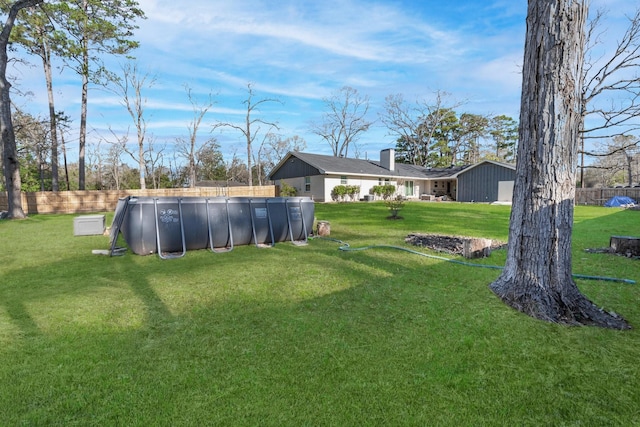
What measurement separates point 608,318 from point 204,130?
35.4 meters

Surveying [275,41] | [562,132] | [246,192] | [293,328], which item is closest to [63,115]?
[246,192]

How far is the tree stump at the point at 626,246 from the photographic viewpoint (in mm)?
6082

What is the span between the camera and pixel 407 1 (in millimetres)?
10875

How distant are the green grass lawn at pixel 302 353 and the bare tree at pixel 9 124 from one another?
40.8 ft

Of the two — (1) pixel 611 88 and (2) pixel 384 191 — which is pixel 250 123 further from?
(1) pixel 611 88

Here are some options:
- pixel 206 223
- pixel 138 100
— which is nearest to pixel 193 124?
pixel 138 100

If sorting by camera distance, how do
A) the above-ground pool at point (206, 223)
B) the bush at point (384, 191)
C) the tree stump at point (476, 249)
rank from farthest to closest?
the bush at point (384, 191) → the above-ground pool at point (206, 223) → the tree stump at point (476, 249)

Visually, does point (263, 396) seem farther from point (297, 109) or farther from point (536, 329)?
point (297, 109)

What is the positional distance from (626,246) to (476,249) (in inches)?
121

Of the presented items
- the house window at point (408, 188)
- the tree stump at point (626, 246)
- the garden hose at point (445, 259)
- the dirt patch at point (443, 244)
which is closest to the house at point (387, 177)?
the house window at point (408, 188)

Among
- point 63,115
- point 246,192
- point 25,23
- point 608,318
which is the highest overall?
point 25,23

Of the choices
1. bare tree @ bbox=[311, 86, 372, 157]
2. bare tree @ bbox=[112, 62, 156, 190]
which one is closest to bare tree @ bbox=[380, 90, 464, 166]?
bare tree @ bbox=[311, 86, 372, 157]

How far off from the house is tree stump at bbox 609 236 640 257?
17.8 m

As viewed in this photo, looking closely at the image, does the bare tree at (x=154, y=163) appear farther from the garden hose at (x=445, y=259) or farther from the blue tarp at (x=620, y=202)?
the blue tarp at (x=620, y=202)
